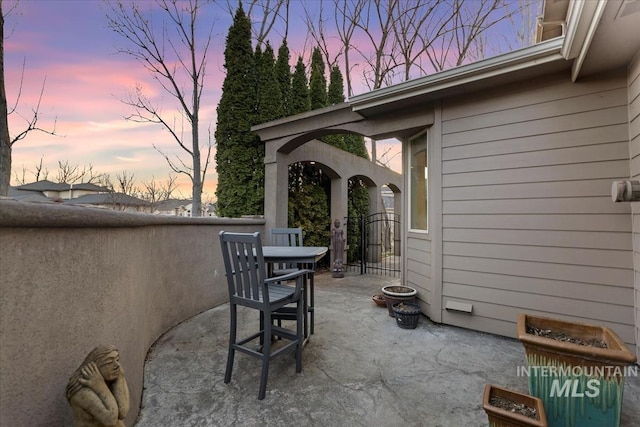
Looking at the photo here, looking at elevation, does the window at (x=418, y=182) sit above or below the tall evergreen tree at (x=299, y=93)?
below

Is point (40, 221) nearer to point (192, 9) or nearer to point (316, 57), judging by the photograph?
point (192, 9)

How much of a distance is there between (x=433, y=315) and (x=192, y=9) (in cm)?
836

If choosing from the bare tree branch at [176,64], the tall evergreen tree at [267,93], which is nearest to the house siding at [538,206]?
the tall evergreen tree at [267,93]

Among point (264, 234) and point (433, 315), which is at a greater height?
point (264, 234)

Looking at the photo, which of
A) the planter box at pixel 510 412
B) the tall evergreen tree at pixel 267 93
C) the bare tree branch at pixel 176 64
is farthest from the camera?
the bare tree branch at pixel 176 64

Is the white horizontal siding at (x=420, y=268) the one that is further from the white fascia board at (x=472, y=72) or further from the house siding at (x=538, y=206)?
the white fascia board at (x=472, y=72)

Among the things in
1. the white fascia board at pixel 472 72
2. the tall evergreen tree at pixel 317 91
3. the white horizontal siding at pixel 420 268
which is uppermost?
the tall evergreen tree at pixel 317 91

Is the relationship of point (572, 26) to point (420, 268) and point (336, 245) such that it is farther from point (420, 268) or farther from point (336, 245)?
point (336, 245)

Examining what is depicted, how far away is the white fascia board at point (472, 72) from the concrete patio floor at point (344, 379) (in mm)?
2514

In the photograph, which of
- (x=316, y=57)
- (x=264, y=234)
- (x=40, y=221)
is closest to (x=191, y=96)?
(x=316, y=57)

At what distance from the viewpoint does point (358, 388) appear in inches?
80.2

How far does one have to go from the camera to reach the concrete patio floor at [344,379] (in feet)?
5.77

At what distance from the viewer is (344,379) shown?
2.15m

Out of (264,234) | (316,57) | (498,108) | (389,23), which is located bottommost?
(264,234)
